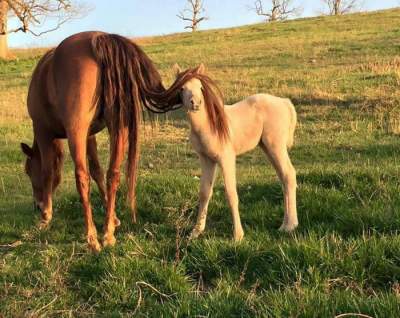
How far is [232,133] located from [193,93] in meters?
0.67

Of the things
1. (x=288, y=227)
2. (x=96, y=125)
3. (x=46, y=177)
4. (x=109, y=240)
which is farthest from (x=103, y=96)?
(x=288, y=227)

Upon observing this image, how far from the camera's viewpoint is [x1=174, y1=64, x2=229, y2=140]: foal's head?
4715mm

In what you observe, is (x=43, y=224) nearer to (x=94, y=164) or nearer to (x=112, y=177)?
(x=94, y=164)

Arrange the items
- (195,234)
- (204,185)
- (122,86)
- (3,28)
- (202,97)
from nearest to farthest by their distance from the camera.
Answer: (202,97)
(122,86)
(195,234)
(204,185)
(3,28)

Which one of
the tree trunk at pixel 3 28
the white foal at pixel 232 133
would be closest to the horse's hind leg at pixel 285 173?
the white foal at pixel 232 133

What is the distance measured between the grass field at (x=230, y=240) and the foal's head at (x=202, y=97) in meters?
1.04

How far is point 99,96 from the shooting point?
4988 mm

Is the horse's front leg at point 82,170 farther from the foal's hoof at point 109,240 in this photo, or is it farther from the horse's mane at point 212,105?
the horse's mane at point 212,105

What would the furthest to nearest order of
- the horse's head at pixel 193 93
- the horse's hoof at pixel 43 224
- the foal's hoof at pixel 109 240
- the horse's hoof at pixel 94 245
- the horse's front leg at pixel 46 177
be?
1. the horse's hoof at pixel 43 224
2. the horse's front leg at pixel 46 177
3. the foal's hoof at pixel 109 240
4. the horse's hoof at pixel 94 245
5. the horse's head at pixel 193 93

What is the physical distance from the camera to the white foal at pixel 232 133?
486cm

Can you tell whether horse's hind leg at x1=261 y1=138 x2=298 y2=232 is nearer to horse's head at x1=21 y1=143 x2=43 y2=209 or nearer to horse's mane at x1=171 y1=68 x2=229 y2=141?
horse's mane at x1=171 y1=68 x2=229 y2=141

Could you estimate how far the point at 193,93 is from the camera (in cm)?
469

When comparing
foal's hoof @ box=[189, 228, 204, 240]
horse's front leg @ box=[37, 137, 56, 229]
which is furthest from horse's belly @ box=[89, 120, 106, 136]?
foal's hoof @ box=[189, 228, 204, 240]

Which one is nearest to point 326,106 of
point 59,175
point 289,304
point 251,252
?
point 59,175
